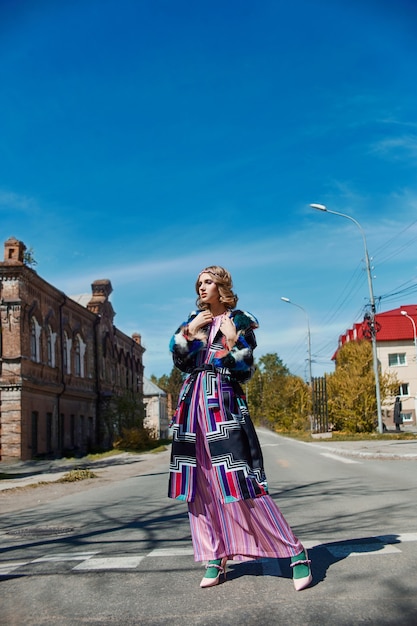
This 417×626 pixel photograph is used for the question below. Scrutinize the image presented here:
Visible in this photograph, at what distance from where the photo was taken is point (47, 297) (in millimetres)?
32188

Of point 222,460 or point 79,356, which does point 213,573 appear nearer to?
point 222,460

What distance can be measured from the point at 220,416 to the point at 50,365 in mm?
29774

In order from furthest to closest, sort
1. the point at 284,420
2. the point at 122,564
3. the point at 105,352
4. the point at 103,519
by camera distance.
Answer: the point at 284,420 → the point at 105,352 → the point at 103,519 → the point at 122,564

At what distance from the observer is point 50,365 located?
107 feet

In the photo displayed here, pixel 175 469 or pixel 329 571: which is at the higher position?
pixel 175 469

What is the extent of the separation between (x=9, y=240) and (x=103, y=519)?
76.1 feet

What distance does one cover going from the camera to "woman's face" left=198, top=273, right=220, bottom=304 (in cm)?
429

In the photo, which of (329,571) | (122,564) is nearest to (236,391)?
(329,571)

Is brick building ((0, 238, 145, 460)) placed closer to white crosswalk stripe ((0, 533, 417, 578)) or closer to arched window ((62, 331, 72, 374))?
arched window ((62, 331, 72, 374))

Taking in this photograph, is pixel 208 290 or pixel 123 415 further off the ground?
pixel 208 290

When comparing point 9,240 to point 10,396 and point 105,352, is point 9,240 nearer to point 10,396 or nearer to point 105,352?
point 10,396

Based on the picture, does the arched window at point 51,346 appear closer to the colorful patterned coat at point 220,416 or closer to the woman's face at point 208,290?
the woman's face at point 208,290

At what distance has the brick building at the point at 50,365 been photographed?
91.7ft

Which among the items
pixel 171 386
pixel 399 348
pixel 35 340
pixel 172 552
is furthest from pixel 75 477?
pixel 171 386
